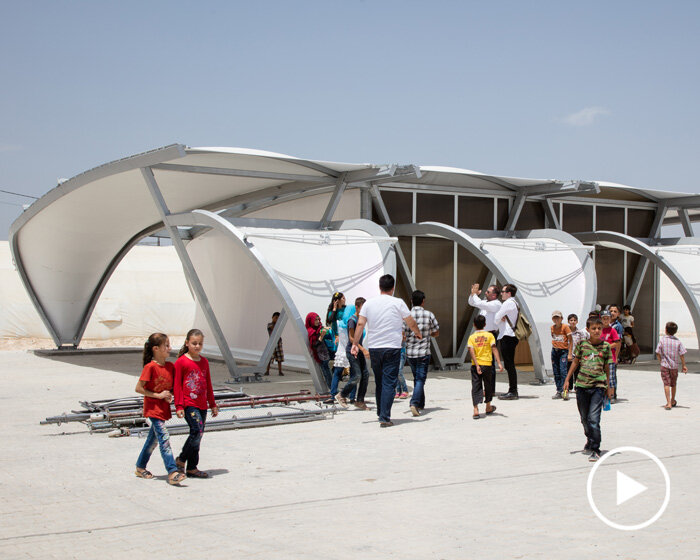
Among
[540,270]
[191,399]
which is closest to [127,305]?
[540,270]

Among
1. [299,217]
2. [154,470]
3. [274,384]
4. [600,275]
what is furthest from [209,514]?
[600,275]

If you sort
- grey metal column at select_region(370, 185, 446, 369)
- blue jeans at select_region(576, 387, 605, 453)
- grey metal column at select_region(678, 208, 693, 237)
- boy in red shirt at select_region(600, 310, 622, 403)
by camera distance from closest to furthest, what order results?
1. blue jeans at select_region(576, 387, 605, 453)
2. boy in red shirt at select_region(600, 310, 622, 403)
3. grey metal column at select_region(370, 185, 446, 369)
4. grey metal column at select_region(678, 208, 693, 237)

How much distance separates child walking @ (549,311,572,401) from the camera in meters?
12.0

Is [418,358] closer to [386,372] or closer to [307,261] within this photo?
[386,372]

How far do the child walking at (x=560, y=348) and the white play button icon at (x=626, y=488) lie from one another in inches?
201

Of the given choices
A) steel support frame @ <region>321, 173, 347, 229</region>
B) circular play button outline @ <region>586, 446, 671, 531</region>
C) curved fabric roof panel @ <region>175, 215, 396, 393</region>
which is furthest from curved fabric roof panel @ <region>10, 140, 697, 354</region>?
circular play button outline @ <region>586, 446, 671, 531</region>

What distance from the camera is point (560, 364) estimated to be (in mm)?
12234

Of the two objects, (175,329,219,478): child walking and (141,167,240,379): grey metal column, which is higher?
(141,167,240,379): grey metal column

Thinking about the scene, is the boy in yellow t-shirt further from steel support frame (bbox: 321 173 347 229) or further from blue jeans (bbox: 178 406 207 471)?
steel support frame (bbox: 321 173 347 229)

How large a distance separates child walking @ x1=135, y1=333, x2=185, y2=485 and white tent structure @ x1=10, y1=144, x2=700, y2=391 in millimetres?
4961

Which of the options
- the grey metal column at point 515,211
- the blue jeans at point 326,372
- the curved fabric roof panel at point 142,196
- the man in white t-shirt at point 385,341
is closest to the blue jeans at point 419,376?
the man in white t-shirt at point 385,341

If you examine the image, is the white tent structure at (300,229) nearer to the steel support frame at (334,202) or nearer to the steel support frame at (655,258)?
the steel support frame at (334,202)

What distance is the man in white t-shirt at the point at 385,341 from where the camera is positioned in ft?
31.6

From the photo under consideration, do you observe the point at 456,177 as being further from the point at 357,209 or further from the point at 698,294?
the point at 698,294
